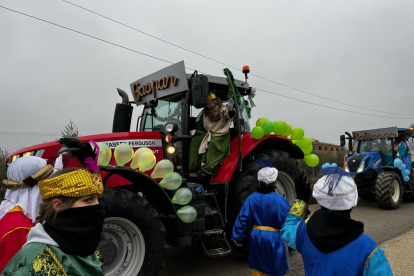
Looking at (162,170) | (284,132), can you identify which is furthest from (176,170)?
(284,132)

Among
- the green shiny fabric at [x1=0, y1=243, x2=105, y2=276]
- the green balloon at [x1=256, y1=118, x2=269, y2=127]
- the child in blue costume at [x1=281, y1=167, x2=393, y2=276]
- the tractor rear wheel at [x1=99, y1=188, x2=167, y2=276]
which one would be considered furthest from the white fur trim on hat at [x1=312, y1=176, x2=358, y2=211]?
the green balloon at [x1=256, y1=118, x2=269, y2=127]

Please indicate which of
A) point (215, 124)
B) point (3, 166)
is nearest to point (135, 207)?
point (215, 124)

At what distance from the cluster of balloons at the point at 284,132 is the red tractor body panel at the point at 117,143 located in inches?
57.2

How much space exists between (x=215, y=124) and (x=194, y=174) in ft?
2.63

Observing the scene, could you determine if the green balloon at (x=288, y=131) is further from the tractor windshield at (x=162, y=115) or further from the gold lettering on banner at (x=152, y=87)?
the gold lettering on banner at (x=152, y=87)

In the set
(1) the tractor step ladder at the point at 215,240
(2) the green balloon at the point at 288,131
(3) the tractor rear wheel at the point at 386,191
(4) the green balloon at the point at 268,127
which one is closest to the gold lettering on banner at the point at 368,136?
(3) the tractor rear wheel at the point at 386,191

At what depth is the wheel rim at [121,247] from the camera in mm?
2932

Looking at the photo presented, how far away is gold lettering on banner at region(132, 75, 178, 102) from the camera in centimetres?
404

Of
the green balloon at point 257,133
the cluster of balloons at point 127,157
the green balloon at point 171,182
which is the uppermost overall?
the green balloon at point 257,133

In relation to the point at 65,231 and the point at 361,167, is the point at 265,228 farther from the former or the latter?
the point at 361,167

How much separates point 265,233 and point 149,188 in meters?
1.43

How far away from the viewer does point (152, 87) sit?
4.30 m

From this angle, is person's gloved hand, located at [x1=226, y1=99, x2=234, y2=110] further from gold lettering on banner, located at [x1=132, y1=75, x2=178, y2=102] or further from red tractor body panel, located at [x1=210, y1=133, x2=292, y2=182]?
gold lettering on banner, located at [x1=132, y1=75, x2=178, y2=102]

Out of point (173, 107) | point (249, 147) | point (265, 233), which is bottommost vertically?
point (265, 233)
